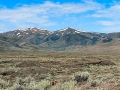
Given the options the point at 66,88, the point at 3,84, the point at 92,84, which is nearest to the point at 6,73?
the point at 3,84

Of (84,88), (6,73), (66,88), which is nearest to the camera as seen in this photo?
(66,88)

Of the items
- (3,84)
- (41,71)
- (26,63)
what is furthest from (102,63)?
(3,84)

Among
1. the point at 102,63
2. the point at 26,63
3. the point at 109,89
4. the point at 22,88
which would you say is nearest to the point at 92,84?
the point at 109,89

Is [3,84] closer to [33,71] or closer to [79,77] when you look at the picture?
[79,77]

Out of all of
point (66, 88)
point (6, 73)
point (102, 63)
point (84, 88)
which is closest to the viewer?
point (66, 88)

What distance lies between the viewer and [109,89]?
43.1 ft

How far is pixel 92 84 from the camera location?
1528 centimetres

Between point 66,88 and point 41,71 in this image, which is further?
point 41,71

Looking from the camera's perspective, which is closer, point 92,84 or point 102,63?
point 92,84

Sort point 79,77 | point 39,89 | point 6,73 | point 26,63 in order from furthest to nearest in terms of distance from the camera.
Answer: point 26,63 < point 6,73 < point 79,77 < point 39,89

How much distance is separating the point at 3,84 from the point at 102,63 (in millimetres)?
32278

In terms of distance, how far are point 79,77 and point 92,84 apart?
3832 millimetres

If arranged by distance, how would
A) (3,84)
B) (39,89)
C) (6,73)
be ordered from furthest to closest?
(6,73), (3,84), (39,89)

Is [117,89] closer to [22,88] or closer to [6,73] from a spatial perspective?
[22,88]
